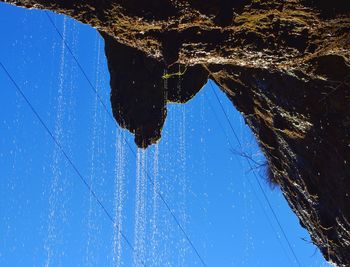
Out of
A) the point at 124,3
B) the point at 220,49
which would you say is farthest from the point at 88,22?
the point at 220,49

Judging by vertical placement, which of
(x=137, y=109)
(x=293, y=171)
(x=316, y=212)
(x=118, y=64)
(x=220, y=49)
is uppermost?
(x=220, y=49)

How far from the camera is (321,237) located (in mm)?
6664

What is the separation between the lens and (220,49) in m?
4.29

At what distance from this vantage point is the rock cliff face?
12.2ft

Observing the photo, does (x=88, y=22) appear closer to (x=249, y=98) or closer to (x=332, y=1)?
(x=332, y=1)

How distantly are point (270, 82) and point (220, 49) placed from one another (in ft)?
3.44

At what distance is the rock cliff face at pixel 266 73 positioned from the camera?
372 centimetres

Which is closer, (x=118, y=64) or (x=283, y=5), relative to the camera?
(x=283, y=5)

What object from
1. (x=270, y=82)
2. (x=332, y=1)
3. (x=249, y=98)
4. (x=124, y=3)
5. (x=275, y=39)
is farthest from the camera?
(x=249, y=98)

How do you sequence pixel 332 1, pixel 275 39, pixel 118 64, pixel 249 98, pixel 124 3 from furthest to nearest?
pixel 118 64, pixel 249 98, pixel 275 39, pixel 124 3, pixel 332 1

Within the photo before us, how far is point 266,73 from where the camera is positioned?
5.05 metres

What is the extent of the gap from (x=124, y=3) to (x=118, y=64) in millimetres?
2841

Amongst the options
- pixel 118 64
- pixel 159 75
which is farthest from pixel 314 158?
pixel 118 64

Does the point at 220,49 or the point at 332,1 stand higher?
the point at 332,1
